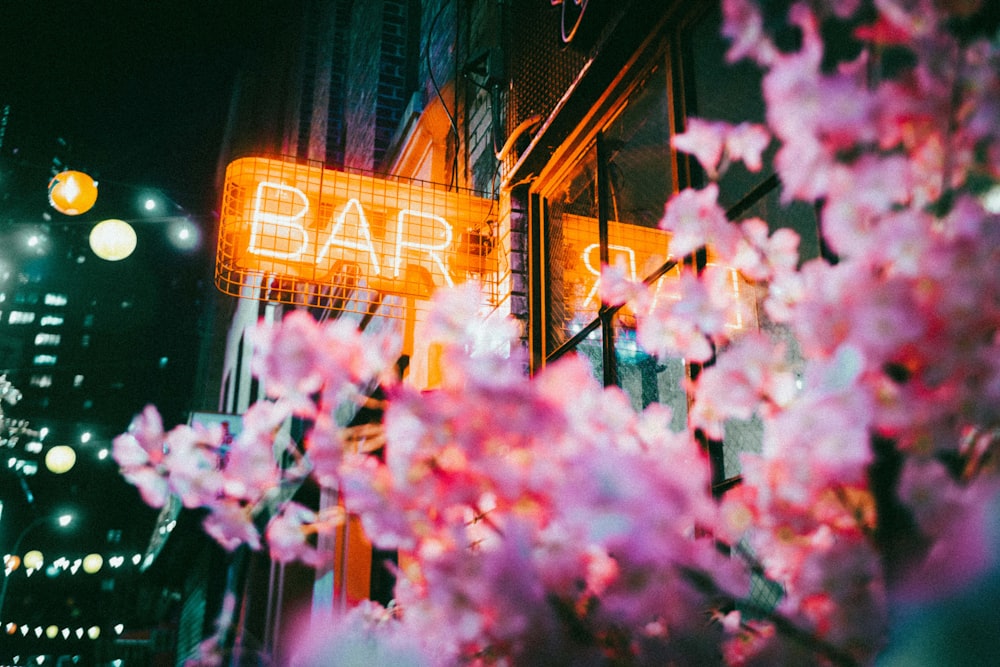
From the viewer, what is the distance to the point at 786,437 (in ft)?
3.81

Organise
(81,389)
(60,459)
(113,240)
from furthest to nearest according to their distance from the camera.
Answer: (81,389)
(60,459)
(113,240)

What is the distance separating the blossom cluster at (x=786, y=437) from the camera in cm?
103

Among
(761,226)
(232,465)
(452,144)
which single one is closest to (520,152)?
(452,144)

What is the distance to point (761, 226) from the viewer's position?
1.66 meters

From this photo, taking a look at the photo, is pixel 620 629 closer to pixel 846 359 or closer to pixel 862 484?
pixel 862 484

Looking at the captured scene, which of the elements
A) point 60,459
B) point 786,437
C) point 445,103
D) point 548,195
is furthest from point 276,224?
point 60,459

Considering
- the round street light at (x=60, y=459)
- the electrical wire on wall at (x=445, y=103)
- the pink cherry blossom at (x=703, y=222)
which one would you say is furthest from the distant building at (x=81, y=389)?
the pink cherry blossom at (x=703, y=222)

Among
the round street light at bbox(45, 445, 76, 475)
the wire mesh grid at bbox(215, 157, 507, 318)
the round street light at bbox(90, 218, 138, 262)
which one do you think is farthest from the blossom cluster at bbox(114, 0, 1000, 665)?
the round street light at bbox(45, 445, 76, 475)

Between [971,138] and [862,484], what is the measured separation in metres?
0.59

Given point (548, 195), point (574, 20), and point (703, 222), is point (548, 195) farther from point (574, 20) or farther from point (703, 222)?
point (703, 222)

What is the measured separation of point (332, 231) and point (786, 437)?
3165 millimetres

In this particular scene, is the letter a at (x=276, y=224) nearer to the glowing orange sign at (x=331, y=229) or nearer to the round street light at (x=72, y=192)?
the glowing orange sign at (x=331, y=229)

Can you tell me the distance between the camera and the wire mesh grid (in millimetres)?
3807

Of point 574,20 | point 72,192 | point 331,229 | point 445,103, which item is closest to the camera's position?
point 574,20
